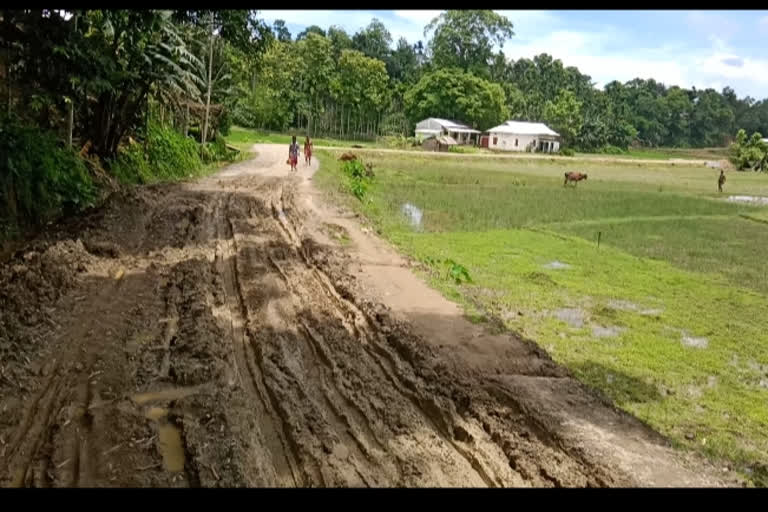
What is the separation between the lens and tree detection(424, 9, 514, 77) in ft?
250

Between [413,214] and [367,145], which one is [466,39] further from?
[413,214]

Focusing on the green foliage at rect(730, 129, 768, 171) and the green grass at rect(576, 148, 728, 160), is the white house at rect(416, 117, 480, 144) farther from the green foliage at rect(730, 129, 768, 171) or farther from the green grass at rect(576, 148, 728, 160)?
the green foliage at rect(730, 129, 768, 171)

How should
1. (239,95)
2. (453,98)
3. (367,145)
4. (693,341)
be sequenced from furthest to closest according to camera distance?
(453,98), (367,145), (239,95), (693,341)

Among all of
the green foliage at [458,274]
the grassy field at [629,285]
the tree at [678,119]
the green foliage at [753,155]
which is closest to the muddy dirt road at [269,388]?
the grassy field at [629,285]

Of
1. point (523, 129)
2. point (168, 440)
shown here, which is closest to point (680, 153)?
point (523, 129)

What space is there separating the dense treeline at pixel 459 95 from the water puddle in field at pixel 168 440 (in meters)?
45.3

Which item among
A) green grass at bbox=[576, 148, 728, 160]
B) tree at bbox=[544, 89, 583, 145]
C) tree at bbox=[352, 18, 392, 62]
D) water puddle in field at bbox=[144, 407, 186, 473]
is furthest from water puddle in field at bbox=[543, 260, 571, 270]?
tree at bbox=[352, 18, 392, 62]

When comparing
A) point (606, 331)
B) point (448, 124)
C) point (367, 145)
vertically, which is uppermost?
point (448, 124)

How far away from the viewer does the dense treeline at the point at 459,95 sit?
180ft

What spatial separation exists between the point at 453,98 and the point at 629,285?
56750 mm

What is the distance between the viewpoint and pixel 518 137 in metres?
66.9

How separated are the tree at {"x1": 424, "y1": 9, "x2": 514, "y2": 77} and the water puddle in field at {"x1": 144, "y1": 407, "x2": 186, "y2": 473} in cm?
7473

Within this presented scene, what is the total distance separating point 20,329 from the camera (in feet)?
21.4

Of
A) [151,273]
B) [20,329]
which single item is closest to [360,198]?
[151,273]
